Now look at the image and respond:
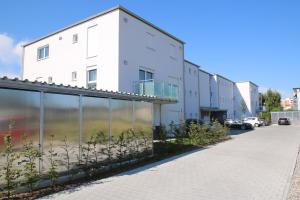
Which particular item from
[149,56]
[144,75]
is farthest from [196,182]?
[149,56]

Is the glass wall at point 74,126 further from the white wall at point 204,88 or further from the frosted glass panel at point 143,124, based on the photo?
the white wall at point 204,88

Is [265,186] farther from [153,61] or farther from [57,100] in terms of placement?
[153,61]

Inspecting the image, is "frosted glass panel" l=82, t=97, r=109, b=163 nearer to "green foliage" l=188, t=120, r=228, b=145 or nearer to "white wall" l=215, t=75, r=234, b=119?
"green foliage" l=188, t=120, r=228, b=145

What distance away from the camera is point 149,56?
25.2 metres

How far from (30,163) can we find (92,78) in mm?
16600

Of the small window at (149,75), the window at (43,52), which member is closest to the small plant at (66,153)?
the small window at (149,75)

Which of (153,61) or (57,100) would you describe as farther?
(153,61)

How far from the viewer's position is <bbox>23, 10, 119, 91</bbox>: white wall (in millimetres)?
21906

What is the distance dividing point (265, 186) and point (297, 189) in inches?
31.4

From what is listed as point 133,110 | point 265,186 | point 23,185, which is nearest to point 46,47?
point 133,110

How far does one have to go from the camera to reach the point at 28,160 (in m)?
7.68

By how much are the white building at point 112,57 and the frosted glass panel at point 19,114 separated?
43.3 ft

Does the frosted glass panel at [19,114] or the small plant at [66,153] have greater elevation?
the frosted glass panel at [19,114]

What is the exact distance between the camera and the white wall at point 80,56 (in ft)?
71.9
